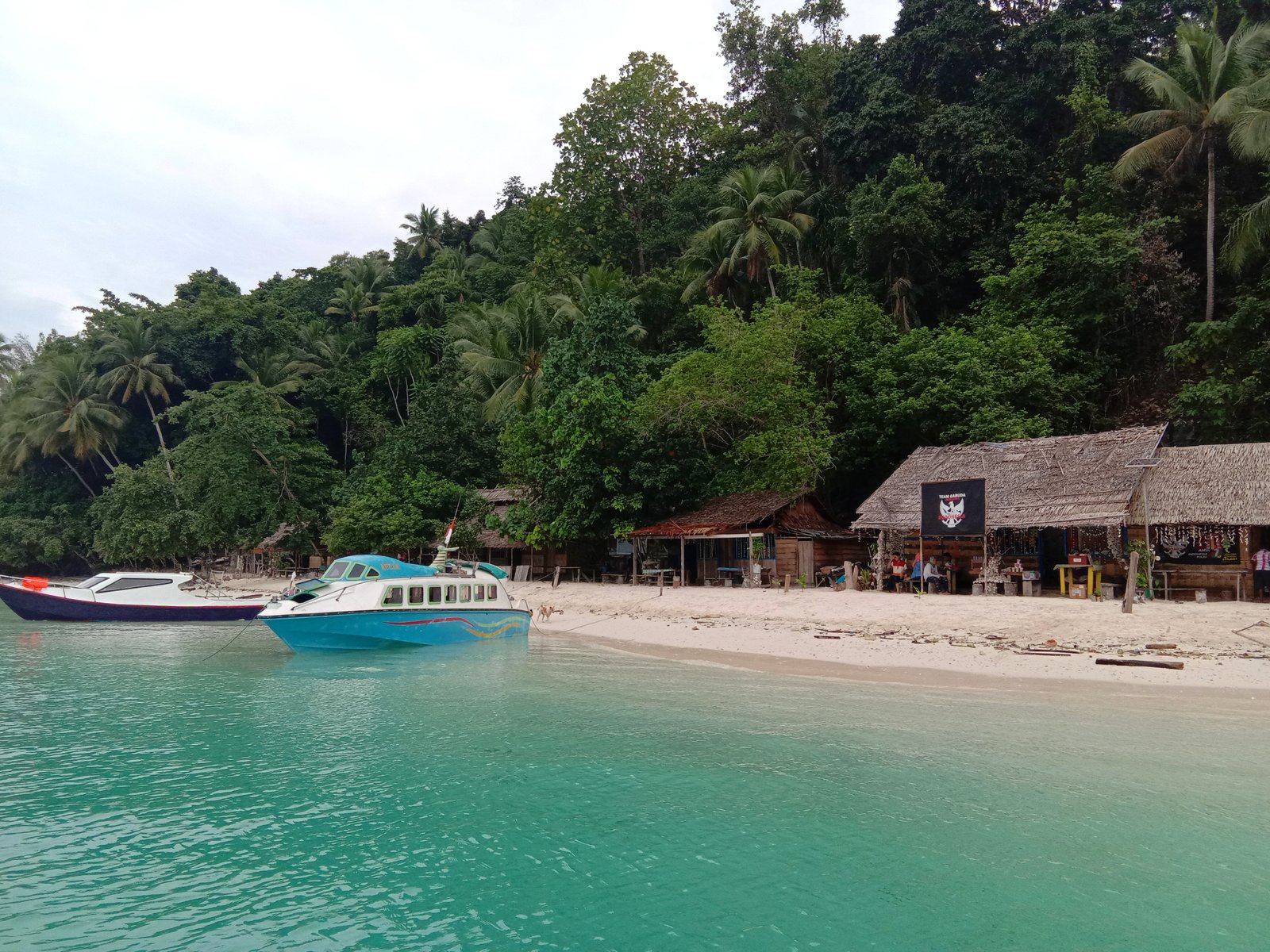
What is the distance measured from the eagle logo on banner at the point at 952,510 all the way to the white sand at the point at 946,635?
2356 mm

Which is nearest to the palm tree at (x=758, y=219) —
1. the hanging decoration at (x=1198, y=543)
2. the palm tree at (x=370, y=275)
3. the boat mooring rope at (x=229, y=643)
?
the hanging decoration at (x=1198, y=543)

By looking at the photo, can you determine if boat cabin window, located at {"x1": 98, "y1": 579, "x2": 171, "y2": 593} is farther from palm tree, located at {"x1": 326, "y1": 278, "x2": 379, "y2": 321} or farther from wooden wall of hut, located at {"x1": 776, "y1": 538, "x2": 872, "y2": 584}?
palm tree, located at {"x1": 326, "y1": 278, "x2": 379, "y2": 321}

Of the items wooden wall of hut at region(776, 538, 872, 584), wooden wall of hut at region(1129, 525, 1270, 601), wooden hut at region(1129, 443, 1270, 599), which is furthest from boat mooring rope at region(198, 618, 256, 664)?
wooden wall of hut at region(1129, 525, 1270, 601)

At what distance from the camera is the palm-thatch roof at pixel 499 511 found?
3325 centimetres

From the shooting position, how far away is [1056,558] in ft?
71.9

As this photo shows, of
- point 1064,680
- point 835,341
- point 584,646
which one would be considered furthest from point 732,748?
point 835,341

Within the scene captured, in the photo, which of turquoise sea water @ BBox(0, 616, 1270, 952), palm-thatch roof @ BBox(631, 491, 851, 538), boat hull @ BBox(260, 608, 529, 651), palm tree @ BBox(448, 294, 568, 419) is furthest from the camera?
palm tree @ BBox(448, 294, 568, 419)

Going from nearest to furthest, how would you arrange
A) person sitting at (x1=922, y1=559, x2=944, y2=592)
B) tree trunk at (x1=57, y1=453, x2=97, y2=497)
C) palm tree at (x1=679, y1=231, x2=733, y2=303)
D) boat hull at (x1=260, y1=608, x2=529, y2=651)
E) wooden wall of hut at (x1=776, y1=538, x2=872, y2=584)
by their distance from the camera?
boat hull at (x1=260, y1=608, x2=529, y2=651) → person sitting at (x1=922, y1=559, x2=944, y2=592) → wooden wall of hut at (x1=776, y1=538, x2=872, y2=584) → palm tree at (x1=679, y1=231, x2=733, y2=303) → tree trunk at (x1=57, y1=453, x2=97, y2=497)

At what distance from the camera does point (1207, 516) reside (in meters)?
18.5

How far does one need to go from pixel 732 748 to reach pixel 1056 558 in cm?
1529

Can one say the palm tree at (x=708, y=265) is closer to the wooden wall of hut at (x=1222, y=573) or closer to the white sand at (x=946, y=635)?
the white sand at (x=946, y=635)

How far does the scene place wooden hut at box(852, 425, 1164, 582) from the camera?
19.9 m

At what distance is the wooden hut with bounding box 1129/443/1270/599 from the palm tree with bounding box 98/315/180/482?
4370 cm

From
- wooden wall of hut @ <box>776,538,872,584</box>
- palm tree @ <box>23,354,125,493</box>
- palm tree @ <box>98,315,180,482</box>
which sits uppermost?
palm tree @ <box>98,315,180,482</box>
